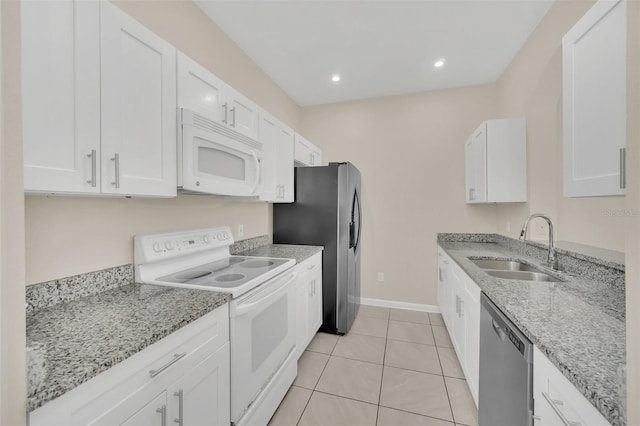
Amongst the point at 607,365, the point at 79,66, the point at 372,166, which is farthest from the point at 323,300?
the point at 79,66

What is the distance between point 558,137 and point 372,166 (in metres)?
1.87

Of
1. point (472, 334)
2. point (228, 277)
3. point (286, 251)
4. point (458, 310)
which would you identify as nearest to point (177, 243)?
point (228, 277)

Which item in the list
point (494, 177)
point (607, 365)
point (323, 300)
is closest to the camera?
point (607, 365)

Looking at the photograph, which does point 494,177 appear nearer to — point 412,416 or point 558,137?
point 558,137

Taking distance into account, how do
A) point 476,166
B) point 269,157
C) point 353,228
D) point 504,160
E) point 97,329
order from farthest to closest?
1. point 353,228
2. point 476,166
3. point 504,160
4. point 269,157
5. point 97,329

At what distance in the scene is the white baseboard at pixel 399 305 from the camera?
3.25 m

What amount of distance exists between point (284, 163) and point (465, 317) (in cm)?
198

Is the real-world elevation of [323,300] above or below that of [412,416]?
above

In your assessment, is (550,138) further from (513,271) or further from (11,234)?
(11,234)

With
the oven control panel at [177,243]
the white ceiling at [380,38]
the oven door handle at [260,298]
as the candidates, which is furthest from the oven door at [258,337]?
the white ceiling at [380,38]

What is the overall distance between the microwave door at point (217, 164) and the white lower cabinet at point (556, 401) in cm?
162

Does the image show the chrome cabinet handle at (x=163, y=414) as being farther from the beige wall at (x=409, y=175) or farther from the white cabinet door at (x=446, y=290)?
the beige wall at (x=409, y=175)

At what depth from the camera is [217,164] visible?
1.53 meters

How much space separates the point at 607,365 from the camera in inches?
27.0
